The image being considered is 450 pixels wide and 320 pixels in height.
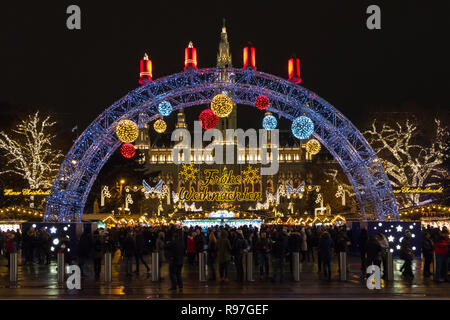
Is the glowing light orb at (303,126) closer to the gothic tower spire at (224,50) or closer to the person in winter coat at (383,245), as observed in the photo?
the person in winter coat at (383,245)

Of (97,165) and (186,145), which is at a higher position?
(186,145)

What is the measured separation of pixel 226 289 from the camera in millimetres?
15531

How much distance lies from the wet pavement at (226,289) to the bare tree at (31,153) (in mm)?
24126

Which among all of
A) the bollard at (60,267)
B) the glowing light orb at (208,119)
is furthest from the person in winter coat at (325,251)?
the glowing light orb at (208,119)

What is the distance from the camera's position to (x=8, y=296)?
14.3 m

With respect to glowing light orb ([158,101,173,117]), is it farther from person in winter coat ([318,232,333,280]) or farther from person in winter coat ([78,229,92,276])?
person in winter coat ([318,232,333,280])

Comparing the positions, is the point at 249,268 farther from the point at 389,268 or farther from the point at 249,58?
the point at 249,58

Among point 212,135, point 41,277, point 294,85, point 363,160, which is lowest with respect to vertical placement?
point 41,277

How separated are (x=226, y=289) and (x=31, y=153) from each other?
32.8 m

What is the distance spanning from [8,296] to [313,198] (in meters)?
67.7

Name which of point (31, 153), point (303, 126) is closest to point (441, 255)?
point (303, 126)

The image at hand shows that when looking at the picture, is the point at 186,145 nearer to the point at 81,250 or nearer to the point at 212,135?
the point at 212,135
